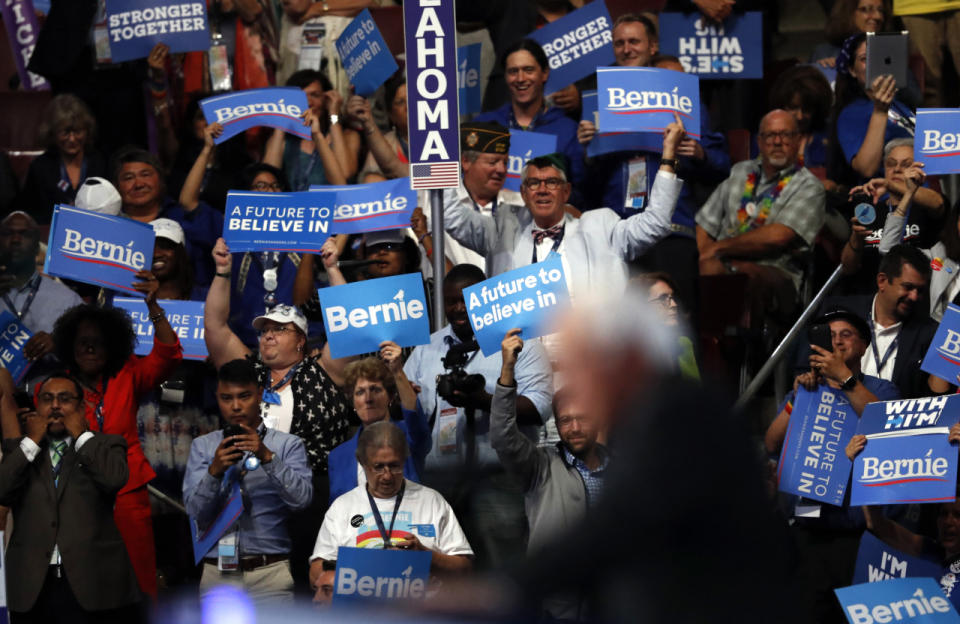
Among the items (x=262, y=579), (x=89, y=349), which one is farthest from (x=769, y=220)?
(x=89, y=349)

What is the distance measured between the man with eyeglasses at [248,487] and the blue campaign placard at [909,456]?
2.74 m

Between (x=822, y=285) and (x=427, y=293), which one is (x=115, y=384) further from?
(x=822, y=285)

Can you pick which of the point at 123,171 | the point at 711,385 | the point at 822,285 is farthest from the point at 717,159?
the point at 711,385

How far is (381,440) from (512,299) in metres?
0.92

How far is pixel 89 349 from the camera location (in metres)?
8.54

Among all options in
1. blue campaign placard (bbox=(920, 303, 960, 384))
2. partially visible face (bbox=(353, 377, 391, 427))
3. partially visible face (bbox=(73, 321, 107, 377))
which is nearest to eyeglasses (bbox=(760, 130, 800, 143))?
blue campaign placard (bbox=(920, 303, 960, 384))

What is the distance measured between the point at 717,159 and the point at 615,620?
18.8 feet

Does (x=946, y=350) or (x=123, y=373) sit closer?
(x=946, y=350)

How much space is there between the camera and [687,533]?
4.13 metres

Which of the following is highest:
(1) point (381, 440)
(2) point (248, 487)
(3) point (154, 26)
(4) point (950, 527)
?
(3) point (154, 26)

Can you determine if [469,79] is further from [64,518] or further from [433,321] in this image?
[64,518]

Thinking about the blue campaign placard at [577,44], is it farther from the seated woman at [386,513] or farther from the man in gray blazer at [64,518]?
the man in gray blazer at [64,518]

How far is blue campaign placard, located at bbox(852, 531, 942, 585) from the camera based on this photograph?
771 centimetres

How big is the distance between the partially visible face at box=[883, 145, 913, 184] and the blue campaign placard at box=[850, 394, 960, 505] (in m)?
1.91
